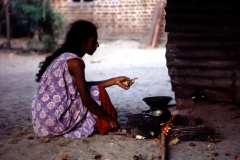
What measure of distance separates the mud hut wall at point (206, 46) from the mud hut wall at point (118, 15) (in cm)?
1183

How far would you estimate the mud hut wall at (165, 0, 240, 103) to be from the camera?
4.93m

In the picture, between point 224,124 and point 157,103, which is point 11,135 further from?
point 224,124

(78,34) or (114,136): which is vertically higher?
(78,34)

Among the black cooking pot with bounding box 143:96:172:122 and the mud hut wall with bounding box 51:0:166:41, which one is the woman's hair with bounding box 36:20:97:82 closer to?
the black cooking pot with bounding box 143:96:172:122

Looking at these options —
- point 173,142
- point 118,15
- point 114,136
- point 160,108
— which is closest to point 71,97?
point 114,136

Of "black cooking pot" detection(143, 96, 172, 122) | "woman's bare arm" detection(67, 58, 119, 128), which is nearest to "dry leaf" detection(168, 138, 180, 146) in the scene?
"black cooking pot" detection(143, 96, 172, 122)

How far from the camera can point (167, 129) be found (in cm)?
411

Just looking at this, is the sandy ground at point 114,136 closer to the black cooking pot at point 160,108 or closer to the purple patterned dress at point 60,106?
the purple patterned dress at point 60,106

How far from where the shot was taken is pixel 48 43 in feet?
47.3

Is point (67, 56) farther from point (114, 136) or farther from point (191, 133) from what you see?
point (191, 133)

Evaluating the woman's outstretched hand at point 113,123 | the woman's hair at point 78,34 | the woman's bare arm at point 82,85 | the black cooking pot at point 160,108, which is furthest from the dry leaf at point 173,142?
the woman's hair at point 78,34

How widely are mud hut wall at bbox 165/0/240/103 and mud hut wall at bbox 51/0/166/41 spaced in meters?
11.8

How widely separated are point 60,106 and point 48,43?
10.6m

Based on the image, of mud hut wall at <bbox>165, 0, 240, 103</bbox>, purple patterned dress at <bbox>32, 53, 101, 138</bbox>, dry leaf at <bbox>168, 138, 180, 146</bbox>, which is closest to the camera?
dry leaf at <bbox>168, 138, 180, 146</bbox>
